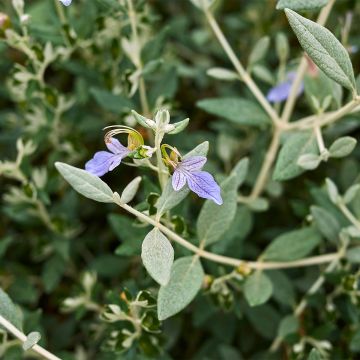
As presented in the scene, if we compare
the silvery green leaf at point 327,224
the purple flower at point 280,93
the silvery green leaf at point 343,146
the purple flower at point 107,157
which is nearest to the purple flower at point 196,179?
the purple flower at point 107,157

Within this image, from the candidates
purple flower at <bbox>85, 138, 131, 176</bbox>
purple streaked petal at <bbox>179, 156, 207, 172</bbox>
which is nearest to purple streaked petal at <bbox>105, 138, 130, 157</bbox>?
purple flower at <bbox>85, 138, 131, 176</bbox>

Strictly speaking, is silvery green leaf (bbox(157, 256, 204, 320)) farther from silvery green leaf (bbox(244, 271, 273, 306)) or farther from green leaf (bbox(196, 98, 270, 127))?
green leaf (bbox(196, 98, 270, 127))

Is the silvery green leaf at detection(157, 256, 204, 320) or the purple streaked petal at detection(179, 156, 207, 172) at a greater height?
the purple streaked petal at detection(179, 156, 207, 172)

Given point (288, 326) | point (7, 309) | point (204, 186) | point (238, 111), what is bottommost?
point (288, 326)

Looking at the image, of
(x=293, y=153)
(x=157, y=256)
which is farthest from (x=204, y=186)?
(x=293, y=153)

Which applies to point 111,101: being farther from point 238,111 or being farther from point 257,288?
point 257,288
